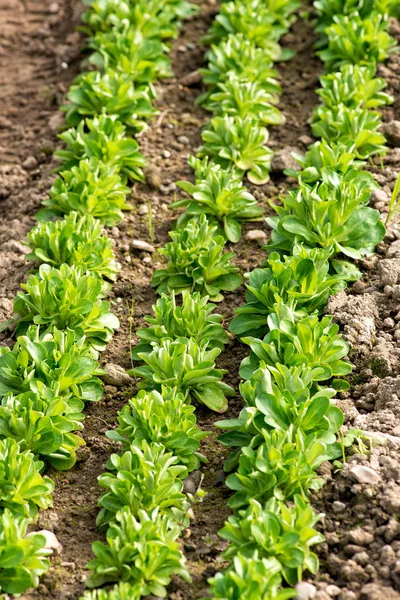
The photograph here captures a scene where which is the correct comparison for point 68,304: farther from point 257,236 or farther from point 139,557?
point 139,557

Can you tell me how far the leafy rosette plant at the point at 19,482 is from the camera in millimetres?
3979

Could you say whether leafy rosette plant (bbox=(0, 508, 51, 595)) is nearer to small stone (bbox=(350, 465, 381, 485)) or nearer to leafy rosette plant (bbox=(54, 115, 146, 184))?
small stone (bbox=(350, 465, 381, 485))

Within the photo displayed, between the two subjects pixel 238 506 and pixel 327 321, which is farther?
pixel 327 321

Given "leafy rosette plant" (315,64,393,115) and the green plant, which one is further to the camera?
the green plant

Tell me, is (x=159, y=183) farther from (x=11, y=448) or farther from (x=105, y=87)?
(x=11, y=448)

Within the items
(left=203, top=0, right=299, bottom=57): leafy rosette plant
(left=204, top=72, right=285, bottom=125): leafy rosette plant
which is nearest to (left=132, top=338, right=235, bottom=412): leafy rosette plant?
(left=204, top=72, right=285, bottom=125): leafy rosette plant

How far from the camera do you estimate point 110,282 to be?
17.7ft

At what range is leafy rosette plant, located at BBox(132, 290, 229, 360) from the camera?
4.68 metres

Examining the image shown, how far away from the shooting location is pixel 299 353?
4.41 meters

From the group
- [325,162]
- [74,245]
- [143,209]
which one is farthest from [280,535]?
[143,209]

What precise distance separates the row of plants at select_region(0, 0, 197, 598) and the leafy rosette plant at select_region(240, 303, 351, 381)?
49 cm

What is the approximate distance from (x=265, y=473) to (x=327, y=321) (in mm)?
906

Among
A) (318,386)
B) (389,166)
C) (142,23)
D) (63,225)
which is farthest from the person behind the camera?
(142,23)

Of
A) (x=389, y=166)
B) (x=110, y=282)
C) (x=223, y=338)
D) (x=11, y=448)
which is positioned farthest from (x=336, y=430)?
(x=389, y=166)
